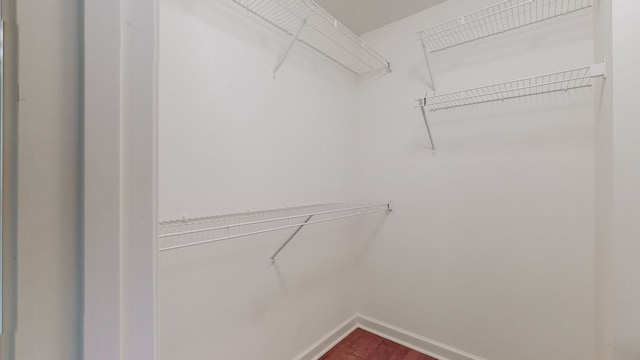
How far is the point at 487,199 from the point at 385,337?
47.5 inches

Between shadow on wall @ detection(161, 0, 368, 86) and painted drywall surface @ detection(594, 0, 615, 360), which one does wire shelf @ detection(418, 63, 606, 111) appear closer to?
painted drywall surface @ detection(594, 0, 615, 360)

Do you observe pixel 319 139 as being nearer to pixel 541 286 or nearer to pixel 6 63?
pixel 541 286

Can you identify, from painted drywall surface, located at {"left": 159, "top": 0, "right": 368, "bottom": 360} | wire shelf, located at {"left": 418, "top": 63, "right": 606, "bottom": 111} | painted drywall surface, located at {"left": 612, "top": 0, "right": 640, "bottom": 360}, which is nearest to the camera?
painted drywall surface, located at {"left": 612, "top": 0, "right": 640, "bottom": 360}

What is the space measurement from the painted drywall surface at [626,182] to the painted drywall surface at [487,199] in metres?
0.43

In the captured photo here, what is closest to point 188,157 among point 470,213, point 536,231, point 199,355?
point 199,355

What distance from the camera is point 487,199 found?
5.18 ft

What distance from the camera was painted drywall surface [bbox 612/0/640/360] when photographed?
0.92 m

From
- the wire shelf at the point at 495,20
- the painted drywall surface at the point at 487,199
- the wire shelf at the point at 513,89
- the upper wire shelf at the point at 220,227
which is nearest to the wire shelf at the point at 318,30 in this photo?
the painted drywall surface at the point at 487,199

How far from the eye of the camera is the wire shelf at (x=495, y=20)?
136cm

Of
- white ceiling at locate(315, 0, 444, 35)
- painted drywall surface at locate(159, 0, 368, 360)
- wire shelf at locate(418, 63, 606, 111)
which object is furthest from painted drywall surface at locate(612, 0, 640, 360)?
painted drywall surface at locate(159, 0, 368, 360)

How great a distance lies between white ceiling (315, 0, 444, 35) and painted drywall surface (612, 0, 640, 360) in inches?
41.3

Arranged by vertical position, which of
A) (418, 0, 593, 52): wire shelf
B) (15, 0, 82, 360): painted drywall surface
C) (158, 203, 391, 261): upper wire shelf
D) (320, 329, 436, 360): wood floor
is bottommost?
(320, 329, 436, 360): wood floor

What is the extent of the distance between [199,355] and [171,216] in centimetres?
63

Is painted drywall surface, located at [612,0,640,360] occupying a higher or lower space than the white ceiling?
lower
